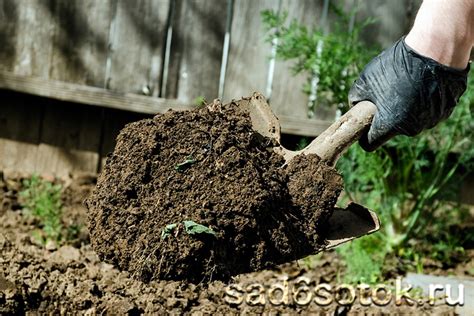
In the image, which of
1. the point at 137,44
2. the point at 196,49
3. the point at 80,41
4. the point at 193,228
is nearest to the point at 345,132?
the point at 193,228

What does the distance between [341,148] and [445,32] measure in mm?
558

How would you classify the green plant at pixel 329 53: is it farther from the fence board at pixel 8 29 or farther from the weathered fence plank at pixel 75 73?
the fence board at pixel 8 29

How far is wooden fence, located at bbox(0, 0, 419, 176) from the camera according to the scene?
4793mm

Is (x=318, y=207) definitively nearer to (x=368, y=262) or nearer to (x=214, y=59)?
(x=368, y=262)

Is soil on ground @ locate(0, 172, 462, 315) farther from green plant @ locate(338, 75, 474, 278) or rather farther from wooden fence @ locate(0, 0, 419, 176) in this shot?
wooden fence @ locate(0, 0, 419, 176)

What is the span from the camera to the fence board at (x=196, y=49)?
15.8 ft

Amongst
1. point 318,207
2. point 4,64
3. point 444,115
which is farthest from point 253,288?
point 4,64

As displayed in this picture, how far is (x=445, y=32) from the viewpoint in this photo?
254 centimetres

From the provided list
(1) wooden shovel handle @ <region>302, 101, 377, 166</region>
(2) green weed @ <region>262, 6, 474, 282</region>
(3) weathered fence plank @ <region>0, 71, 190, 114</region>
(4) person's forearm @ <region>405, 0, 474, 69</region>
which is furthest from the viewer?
(3) weathered fence plank @ <region>0, 71, 190, 114</region>

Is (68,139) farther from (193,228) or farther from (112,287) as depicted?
(193,228)

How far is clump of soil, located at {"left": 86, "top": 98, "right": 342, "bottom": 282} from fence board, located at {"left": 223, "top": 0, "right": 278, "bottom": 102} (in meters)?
2.05

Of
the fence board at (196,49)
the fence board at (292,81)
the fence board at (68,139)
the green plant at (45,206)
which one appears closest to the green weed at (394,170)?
the fence board at (292,81)

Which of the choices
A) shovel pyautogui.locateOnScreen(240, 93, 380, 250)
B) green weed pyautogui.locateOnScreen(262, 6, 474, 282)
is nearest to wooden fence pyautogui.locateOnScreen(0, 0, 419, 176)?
green weed pyautogui.locateOnScreen(262, 6, 474, 282)

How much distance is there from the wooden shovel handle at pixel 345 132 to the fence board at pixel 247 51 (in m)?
2.03
